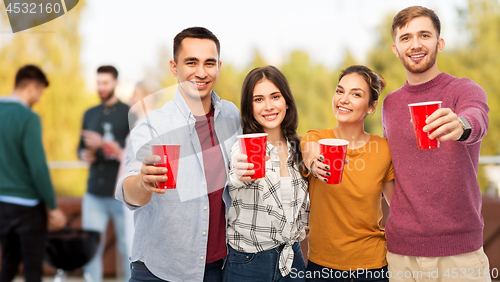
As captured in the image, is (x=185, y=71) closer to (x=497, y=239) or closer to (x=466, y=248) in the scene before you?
(x=466, y=248)

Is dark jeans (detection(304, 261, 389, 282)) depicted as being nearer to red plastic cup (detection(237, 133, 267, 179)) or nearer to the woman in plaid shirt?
the woman in plaid shirt

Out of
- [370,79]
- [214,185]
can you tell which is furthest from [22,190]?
[370,79]

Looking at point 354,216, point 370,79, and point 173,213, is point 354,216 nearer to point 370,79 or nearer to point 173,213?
point 370,79

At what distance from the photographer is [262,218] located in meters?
1.77

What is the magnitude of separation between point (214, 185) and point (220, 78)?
7977mm

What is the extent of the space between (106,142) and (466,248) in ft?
9.69

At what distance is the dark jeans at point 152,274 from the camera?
1.72m

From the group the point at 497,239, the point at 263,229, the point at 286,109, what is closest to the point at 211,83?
the point at 286,109

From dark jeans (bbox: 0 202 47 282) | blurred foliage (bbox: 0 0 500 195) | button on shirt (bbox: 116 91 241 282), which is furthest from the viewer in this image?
blurred foliage (bbox: 0 0 500 195)

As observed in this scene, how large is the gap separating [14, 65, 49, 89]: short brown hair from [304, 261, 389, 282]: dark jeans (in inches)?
108

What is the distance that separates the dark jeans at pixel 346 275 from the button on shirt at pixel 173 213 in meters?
0.56

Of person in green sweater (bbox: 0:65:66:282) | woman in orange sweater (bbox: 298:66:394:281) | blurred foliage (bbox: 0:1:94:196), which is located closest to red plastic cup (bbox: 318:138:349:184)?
woman in orange sweater (bbox: 298:66:394:281)

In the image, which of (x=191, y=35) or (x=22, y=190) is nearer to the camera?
(x=191, y=35)

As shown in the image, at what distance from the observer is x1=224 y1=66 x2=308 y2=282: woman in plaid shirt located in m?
1.74
